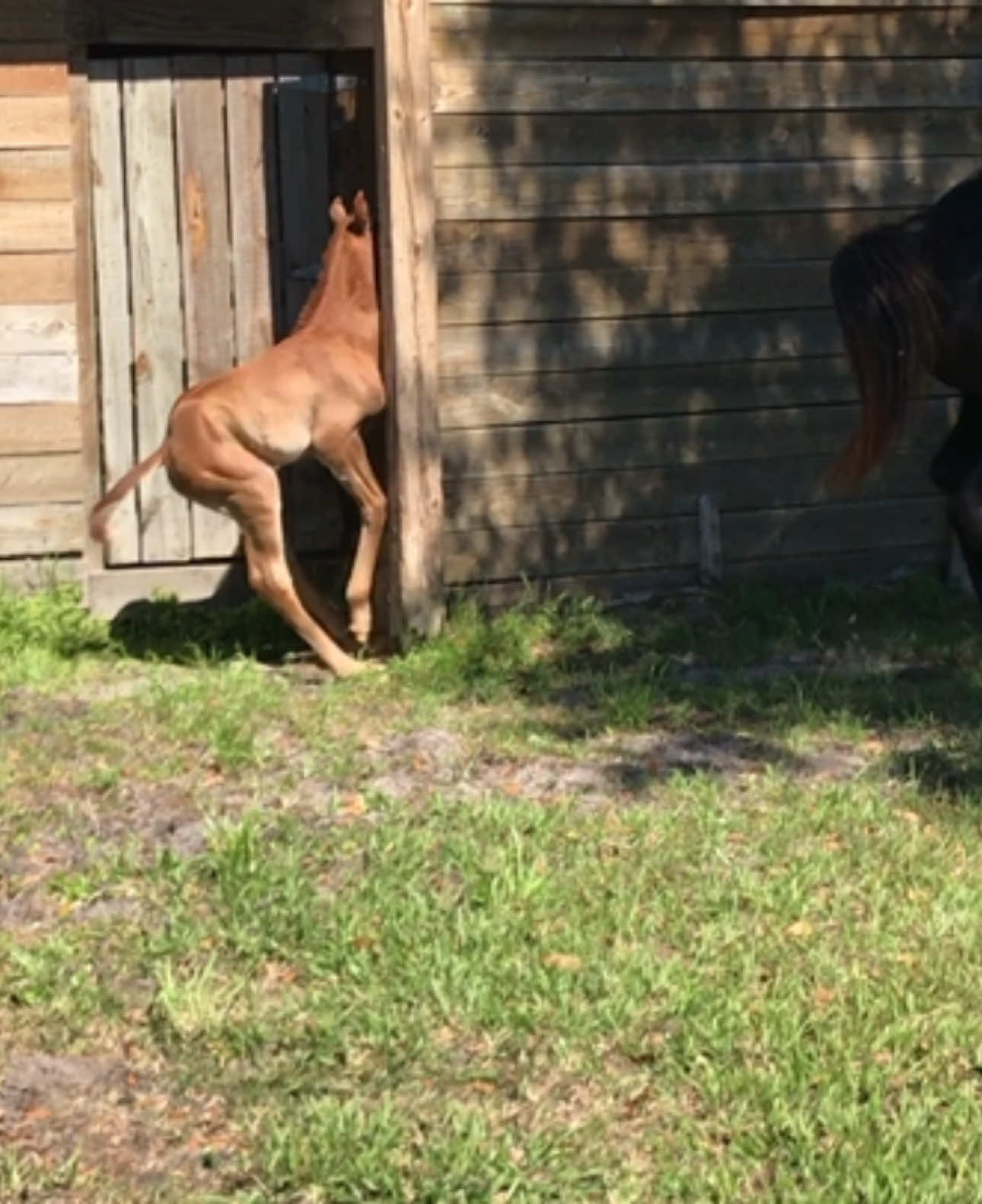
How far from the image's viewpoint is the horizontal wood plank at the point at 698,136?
9.09 meters

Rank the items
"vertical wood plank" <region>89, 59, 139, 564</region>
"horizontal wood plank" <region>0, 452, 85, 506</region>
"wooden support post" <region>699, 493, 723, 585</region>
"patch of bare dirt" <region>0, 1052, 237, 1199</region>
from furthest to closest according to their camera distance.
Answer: "wooden support post" <region>699, 493, 723, 585</region>, "vertical wood plank" <region>89, 59, 139, 564</region>, "horizontal wood plank" <region>0, 452, 85, 506</region>, "patch of bare dirt" <region>0, 1052, 237, 1199</region>

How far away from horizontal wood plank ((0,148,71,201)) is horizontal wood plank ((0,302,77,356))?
1.32 feet

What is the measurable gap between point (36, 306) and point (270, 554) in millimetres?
1338

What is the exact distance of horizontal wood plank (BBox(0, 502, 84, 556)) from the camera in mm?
9094

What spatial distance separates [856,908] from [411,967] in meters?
1.16

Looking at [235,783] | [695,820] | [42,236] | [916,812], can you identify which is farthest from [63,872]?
[42,236]

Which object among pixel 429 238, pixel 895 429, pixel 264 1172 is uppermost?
pixel 429 238

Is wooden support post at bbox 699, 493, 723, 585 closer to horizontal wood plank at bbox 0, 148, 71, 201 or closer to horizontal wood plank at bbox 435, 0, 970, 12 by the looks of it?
horizontal wood plank at bbox 435, 0, 970, 12

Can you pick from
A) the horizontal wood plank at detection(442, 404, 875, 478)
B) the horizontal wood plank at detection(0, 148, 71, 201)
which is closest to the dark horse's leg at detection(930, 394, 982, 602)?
the horizontal wood plank at detection(442, 404, 875, 478)

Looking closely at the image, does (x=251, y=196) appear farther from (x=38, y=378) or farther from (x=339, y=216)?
(x=38, y=378)

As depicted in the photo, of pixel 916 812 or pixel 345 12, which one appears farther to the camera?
pixel 345 12

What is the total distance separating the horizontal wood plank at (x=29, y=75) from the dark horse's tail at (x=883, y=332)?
3116 millimetres

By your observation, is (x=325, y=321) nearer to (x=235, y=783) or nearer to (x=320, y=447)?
(x=320, y=447)

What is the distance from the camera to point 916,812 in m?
6.62
